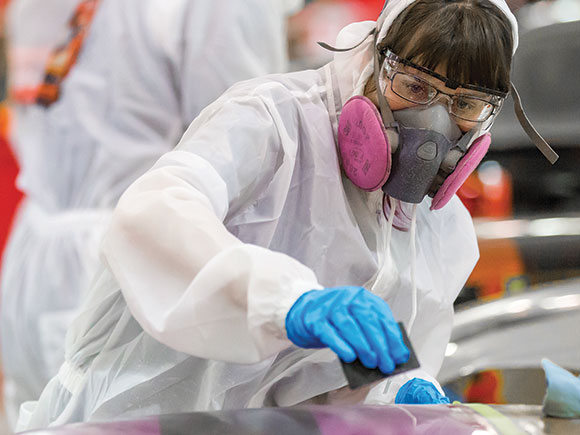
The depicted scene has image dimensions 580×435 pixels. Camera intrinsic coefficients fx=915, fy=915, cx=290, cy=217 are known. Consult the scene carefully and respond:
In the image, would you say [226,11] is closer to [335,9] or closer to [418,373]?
[418,373]

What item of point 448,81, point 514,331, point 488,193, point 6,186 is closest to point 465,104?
point 448,81

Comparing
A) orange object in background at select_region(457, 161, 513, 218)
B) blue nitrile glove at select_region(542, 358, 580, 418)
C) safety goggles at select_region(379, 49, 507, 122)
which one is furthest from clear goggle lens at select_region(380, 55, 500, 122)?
orange object in background at select_region(457, 161, 513, 218)

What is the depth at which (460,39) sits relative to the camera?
3.58 ft

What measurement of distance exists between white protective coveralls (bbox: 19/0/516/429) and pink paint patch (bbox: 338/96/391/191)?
1.1 inches

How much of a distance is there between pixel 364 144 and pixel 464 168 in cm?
13

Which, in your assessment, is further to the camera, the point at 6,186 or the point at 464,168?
the point at 6,186

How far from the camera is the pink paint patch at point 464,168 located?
1149 millimetres

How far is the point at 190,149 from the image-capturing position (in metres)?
1.04

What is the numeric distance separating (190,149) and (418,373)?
0.49 m

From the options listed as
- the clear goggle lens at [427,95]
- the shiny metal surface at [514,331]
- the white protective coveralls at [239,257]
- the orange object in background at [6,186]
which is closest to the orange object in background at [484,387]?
the shiny metal surface at [514,331]

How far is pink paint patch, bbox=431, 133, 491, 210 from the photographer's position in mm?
1149

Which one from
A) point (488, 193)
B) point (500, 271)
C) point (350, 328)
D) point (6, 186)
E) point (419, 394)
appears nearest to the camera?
point (350, 328)

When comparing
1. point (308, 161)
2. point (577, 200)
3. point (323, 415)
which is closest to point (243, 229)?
point (308, 161)

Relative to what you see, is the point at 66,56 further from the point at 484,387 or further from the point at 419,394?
the point at 419,394
